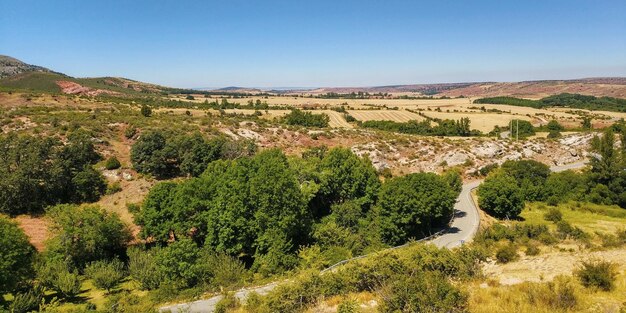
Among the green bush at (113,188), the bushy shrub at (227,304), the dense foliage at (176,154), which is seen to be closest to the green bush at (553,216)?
the bushy shrub at (227,304)

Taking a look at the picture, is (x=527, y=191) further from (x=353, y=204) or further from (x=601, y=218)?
(x=353, y=204)

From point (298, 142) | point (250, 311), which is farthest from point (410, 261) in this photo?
point (298, 142)

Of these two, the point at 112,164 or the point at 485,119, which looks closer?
the point at 112,164

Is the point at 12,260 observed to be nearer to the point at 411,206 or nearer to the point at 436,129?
the point at 411,206

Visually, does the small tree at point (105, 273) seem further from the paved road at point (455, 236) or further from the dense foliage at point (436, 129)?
the dense foliage at point (436, 129)

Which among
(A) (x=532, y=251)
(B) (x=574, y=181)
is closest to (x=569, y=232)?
(A) (x=532, y=251)

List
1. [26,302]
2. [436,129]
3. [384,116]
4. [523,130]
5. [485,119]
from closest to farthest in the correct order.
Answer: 1. [26,302]
2. [523,130]
3. [436,129]
4. [485,119]
5. [384,116]
